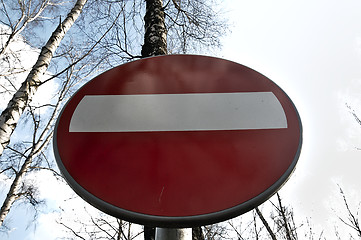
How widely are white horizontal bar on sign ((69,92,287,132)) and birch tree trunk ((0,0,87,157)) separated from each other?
268 cm

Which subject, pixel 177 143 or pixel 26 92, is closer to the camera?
pixel 177 143

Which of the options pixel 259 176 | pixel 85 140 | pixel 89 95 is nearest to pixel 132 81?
pixel 89 95

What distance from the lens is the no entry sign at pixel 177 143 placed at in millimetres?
798

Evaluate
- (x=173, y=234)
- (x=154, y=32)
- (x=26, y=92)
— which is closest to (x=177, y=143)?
(x=173, y=234)

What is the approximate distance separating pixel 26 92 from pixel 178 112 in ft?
10.9

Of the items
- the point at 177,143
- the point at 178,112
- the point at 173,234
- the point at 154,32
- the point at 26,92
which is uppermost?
the point at 26,92

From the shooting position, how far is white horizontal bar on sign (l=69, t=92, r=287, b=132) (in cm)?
96

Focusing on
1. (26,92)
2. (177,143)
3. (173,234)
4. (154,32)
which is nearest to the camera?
(173,234)

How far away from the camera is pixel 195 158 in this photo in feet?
2.88

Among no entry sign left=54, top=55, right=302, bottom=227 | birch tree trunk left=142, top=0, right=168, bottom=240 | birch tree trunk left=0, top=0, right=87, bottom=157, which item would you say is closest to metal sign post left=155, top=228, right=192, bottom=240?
no entry sign left=54, top=55, right=302, bottom=227

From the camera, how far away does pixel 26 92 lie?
3.63m

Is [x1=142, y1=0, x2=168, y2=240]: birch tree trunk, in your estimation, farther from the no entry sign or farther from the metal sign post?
the metal sign post

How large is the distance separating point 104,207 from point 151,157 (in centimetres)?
20

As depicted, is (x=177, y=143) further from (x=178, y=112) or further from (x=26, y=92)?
(x=26, y=92)
